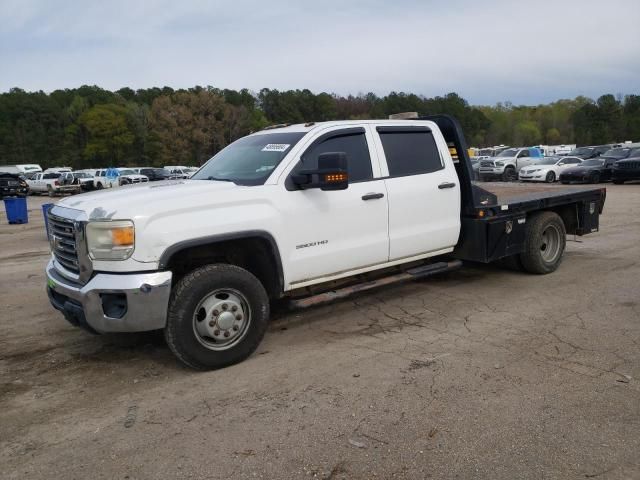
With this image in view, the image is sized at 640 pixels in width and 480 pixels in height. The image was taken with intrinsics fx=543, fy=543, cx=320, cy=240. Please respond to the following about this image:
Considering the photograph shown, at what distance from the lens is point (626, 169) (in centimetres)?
2292

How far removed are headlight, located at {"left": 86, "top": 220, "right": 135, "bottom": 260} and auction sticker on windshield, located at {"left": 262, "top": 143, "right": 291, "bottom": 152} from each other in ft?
5.31

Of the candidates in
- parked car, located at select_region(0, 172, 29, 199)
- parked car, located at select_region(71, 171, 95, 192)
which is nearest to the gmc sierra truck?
parked car, located at select_region(0, 172, 29, 199)

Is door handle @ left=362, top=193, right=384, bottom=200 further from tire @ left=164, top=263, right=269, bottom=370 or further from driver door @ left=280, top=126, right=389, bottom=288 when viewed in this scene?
tire @ left=164, top=263, right=269, bottom=370

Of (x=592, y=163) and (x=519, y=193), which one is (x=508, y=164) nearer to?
(x=592, y=163)

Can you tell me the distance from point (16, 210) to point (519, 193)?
15.9 meters

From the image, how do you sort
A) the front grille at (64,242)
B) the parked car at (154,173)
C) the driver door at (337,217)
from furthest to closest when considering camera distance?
1. the parked car at (154,173)
2. the driver door at (337,217)
3. the front grille at (64,242)

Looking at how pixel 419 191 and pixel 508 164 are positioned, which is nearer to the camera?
pixel 419 191

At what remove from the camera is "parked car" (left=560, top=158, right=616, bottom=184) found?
2394cm

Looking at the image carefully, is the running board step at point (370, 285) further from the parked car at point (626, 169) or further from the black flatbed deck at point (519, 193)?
the parked car at point (626, 169)

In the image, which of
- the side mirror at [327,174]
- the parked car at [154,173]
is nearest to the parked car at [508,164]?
the parked car at [154,173]

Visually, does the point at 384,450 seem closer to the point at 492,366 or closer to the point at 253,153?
the point at 492,366

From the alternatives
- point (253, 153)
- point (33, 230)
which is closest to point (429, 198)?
point (253, 153)

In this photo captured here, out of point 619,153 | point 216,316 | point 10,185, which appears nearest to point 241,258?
point 216,316

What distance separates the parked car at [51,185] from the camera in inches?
1314
